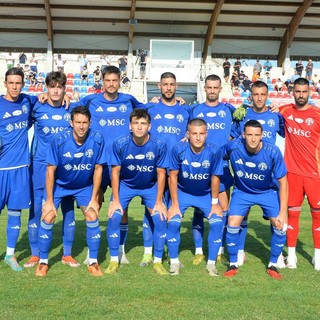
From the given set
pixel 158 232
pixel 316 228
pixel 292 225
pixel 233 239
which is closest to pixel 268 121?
pixel 292 225

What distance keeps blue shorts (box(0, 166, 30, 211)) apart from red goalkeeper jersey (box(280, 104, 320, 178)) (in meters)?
3.05

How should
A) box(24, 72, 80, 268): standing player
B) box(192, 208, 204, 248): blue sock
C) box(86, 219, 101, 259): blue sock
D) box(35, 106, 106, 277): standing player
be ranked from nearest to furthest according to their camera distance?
1. box(35, 106, 106, 277): standing player
2. box(86, 219, 101, 259): blue sock
3. box(24, 72, 80, 268): standing player
4. box(192, 208, 204, 248): blue sock

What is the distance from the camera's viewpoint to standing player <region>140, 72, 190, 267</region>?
17.3ft

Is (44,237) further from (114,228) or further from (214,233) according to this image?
(214,233)

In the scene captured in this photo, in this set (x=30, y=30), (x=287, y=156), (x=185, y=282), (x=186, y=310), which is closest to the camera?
(x=186, y=310)

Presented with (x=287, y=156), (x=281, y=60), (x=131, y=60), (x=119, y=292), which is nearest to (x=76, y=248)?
(x=119, y=292)

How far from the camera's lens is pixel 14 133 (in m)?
4.88

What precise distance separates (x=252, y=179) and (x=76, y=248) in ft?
8.30

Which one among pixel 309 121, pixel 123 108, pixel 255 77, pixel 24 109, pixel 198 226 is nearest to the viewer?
pixel 24 109

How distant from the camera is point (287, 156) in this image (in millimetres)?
5305

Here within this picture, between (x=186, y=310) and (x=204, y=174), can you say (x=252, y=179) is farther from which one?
(x=186, y=310)

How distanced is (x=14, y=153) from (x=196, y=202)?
209cm

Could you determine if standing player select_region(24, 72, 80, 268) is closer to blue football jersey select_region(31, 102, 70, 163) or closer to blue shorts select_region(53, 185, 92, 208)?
blue football jersey select_region(31, 102, 70, 163)

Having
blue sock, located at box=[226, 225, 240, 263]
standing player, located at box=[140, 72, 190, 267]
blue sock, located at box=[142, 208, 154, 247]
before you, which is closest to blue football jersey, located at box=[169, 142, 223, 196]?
standing player, located at box=[140, 72, 190, 267]
